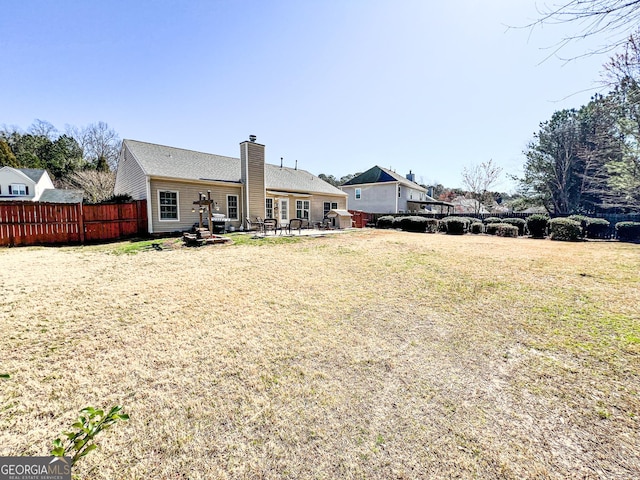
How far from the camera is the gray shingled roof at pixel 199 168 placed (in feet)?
45.0

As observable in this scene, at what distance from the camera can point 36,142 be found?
3544 cm

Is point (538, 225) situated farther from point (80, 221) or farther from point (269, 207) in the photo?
point (80, 221)

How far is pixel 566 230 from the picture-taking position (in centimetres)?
1408

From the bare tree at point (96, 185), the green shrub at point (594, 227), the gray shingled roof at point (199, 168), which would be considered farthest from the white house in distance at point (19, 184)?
the green shrub at point (594, 227)

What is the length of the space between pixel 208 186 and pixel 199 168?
178cm

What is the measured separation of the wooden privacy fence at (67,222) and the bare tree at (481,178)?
3584 cm

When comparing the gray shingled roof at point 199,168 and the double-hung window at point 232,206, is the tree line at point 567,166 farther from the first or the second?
the double-hung window at point 232,206

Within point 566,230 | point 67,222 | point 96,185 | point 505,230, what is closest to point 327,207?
point 505,230

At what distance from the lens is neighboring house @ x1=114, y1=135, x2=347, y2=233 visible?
43.4 feet

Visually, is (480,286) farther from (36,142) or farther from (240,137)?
(36,142)

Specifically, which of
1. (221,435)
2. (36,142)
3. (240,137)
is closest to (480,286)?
(221,435)

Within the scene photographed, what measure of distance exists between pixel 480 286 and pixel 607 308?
1864mm

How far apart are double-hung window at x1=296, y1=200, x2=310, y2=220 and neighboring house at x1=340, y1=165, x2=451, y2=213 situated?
39.4ft

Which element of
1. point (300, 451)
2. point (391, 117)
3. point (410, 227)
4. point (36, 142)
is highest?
point (36, 142)
